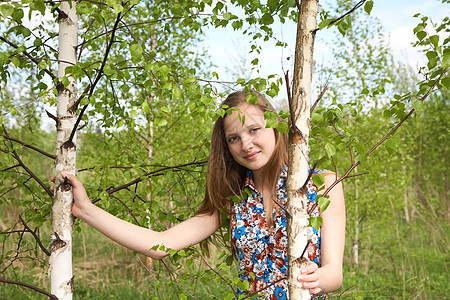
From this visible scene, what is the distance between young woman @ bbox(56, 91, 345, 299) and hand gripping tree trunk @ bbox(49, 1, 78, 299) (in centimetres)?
6

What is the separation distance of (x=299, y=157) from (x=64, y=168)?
108cm

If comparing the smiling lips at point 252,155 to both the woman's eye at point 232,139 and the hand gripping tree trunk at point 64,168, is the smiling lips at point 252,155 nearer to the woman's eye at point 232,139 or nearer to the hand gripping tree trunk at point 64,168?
the woman's eye at point 232,139

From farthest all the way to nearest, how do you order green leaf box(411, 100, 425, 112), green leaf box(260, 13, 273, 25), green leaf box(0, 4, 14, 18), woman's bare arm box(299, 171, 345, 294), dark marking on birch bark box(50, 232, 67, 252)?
green leaf box(260, 13, 273, 25) < dark marking on birch bark box(50, 232, 67, 252) < woman's bare arm box(299, 171, 345, 294) < green leaf box(411, 100, 425, 112) < green leaf box(0, 4, 14, 18)

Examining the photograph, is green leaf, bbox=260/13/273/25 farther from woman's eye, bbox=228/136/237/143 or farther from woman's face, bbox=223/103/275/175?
woman's eye, bbox=228/136/237/143

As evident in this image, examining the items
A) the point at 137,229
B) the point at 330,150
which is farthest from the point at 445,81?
the point at 137,229

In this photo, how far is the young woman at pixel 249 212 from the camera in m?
1.87

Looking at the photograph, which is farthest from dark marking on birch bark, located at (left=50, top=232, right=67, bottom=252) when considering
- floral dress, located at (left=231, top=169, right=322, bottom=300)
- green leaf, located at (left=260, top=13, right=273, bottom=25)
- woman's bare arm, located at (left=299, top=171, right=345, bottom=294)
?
green leaf, located at (left=260, top=13, right=273, bottom=25)

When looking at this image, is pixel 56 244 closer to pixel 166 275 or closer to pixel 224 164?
pixel 224 164

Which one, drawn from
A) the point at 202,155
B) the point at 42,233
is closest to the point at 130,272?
the point at 42,233

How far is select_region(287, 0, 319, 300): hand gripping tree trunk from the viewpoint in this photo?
4.25 feet

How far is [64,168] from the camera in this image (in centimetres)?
181

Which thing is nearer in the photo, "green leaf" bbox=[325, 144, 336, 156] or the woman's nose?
"green leaf" bbox=[325, 144, 336, 156]

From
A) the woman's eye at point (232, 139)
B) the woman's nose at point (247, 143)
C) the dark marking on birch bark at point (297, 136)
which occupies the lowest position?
the dark marking on birch bark at point (297, 136)

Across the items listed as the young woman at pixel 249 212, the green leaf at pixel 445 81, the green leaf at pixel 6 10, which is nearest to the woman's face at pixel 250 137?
the young woman at pixel 249 212
